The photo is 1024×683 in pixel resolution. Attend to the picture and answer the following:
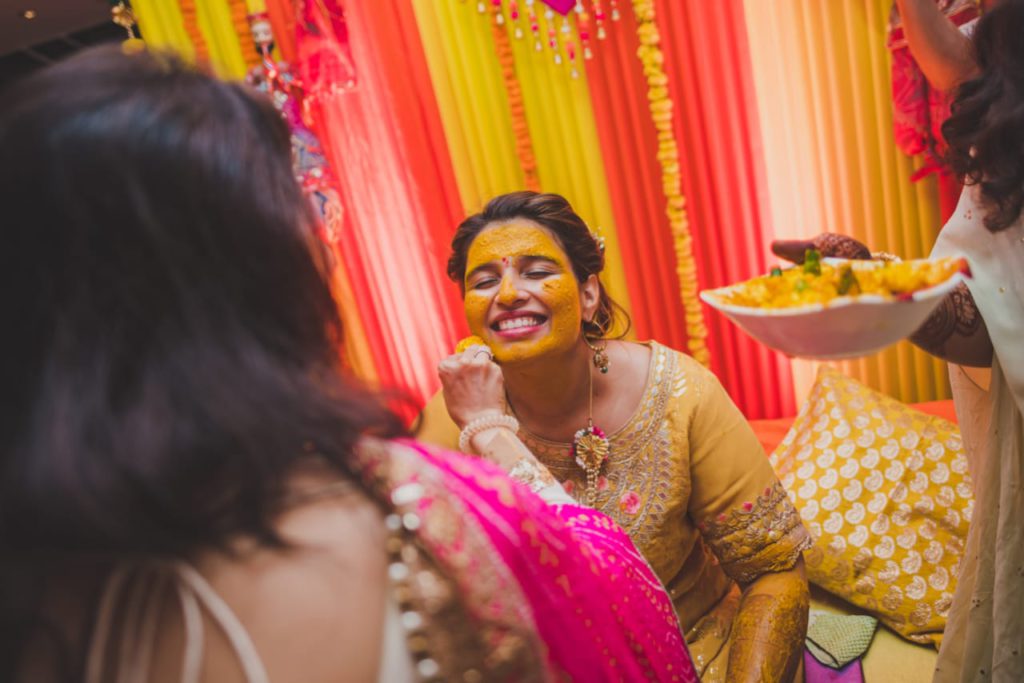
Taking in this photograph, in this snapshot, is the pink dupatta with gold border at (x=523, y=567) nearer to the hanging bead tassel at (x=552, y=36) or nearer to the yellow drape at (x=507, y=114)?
the yellow drape at (x=507, y=114)

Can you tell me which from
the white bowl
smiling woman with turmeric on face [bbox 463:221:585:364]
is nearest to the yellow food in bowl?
the white bowl

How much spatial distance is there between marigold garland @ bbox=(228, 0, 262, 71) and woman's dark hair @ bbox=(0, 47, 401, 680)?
274 cm

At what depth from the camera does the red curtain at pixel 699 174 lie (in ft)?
8.58

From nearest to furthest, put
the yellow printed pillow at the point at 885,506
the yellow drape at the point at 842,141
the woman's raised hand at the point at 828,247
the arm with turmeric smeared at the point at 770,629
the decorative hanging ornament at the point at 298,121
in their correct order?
the woman's raised hand at the point at 828,247, the arm with turmeric smeared at the point at 770,629, the yellow printed pillow at the point at 885,506, the yellow drape at the point at 842,141, the decorative hanging ornament at the point at 298,121

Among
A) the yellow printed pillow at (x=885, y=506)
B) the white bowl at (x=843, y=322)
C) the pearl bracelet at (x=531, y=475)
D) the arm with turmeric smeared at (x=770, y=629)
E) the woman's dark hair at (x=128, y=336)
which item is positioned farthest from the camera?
the yellow printed pillow at (x=885, y=506)

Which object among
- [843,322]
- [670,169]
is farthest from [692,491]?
[670,169]

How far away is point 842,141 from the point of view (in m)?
2.54

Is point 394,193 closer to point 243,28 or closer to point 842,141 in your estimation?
point 243,28

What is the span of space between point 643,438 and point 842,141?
5.31 ft

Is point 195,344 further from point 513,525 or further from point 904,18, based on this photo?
point 904,18

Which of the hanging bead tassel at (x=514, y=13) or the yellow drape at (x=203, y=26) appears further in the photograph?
the yellow drape at (x=203, y=26)

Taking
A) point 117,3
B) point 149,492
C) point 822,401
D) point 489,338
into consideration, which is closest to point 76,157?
point 149,492

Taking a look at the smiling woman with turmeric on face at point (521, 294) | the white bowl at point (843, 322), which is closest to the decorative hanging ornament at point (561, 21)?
the smiling woman with turmeric on face at point (521, 294)

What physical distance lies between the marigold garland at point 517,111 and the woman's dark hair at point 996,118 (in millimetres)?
1811
